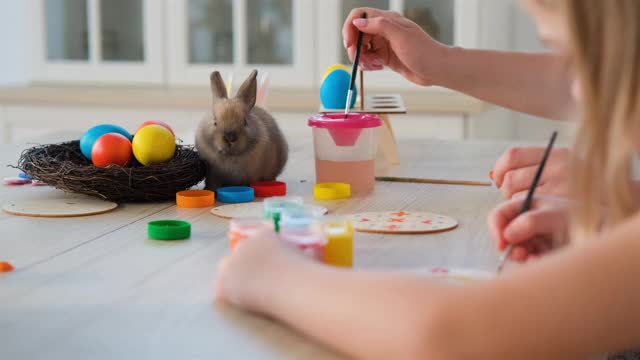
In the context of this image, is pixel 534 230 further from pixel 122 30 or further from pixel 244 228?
pixel 122 30

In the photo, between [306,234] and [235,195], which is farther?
[235,195]

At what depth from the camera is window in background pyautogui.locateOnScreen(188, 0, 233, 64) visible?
10.2 feet

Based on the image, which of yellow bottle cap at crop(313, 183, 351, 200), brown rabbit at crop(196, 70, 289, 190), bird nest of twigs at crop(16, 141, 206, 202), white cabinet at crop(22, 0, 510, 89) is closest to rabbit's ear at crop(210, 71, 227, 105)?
brown rabbit at crop(196, 70, 289, 190)

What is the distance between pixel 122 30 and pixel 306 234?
253 cm

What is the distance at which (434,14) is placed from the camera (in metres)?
2.90

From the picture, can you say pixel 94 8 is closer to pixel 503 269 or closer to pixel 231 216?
pixel 231 216

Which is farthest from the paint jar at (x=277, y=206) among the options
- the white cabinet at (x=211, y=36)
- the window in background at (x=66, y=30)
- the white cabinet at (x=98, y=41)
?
the window in background at (x=66, y=30)

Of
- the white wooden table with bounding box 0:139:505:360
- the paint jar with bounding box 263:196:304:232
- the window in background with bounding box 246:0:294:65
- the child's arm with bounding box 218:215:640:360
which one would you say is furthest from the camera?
the window in background with bounding box 246:0:294:65

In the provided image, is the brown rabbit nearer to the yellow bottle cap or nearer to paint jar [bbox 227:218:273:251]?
the yellow bottle cap

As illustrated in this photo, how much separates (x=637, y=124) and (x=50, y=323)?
Answer: 507mm

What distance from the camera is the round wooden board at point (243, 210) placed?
1.16 meters

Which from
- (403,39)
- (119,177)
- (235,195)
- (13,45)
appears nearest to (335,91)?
(403,39)

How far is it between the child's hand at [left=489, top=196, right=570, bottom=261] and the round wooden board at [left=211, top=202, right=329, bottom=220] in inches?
12.6

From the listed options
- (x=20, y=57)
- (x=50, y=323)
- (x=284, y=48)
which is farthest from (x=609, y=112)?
(x=20, y=57)
